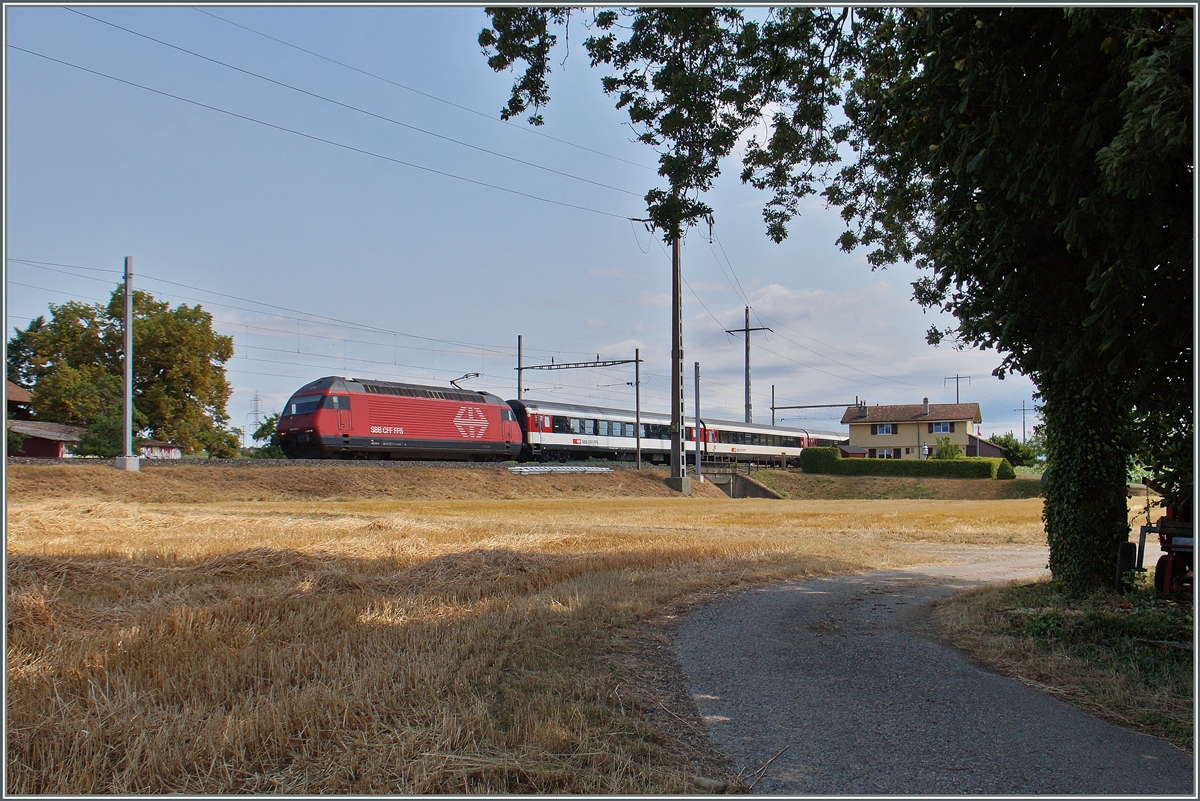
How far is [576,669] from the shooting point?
5465 millimetres

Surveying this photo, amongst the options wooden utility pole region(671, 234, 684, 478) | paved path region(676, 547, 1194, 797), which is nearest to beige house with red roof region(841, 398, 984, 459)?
wooden utility pole region(671, 234, 684, 478)

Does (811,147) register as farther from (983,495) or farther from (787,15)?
(983,495)

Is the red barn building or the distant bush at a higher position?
the red barn building

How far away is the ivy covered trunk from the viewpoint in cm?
865

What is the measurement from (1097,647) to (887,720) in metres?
3.06

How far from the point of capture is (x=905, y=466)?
55812 millimetres

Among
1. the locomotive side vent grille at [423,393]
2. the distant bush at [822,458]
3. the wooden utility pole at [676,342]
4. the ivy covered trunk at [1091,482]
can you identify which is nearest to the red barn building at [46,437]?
the locomotive side vent grille at [423,393]

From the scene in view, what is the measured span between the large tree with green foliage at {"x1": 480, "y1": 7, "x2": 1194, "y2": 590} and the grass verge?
85 cm

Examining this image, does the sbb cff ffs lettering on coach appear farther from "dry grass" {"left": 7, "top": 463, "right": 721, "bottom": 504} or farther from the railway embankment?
"dry grass" {"left": 7, "top": 463, "right": 721, "bottom": 504}

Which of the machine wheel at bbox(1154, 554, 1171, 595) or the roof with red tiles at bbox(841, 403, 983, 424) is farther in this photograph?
the roof with red tiles at bbox(841, 403, 983, 424)

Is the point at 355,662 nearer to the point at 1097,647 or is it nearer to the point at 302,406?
the point at 1097,647

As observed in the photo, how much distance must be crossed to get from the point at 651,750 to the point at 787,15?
8596 millimetres

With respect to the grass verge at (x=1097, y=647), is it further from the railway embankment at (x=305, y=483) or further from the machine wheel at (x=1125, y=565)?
the railway embankment at (x=305, y=483)

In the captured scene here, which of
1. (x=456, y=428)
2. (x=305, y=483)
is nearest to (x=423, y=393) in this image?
(x=456, y=428)
